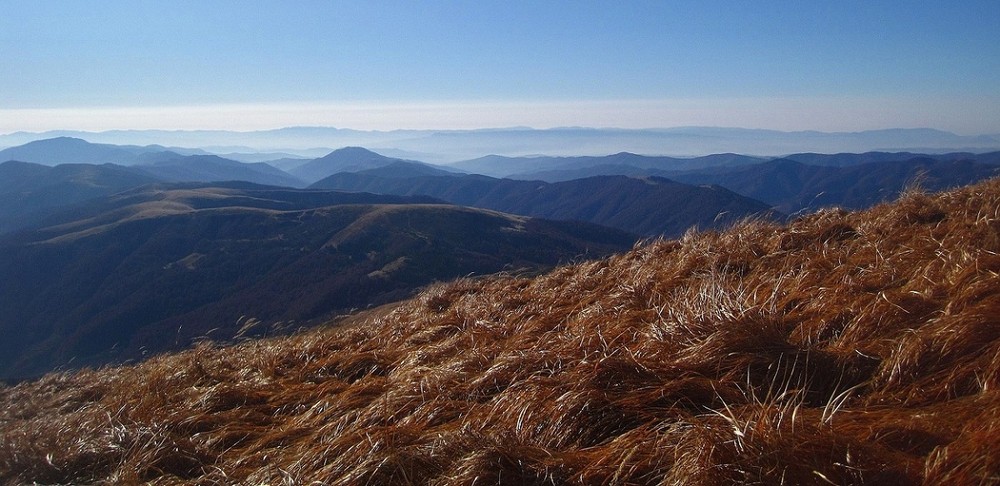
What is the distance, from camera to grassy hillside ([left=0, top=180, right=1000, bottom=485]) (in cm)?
261

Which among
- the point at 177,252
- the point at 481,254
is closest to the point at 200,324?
the point at 177,252

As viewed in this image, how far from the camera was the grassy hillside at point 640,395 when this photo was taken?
2.61 m

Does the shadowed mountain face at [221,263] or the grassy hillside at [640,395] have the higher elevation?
the grassy hillside at [640,395]

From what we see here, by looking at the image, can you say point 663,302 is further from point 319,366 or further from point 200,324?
point 200,324

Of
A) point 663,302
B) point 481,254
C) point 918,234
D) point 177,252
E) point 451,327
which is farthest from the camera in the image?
point 177,252

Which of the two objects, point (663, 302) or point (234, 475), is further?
point (663, 302)

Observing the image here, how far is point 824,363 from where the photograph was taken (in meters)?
3.50

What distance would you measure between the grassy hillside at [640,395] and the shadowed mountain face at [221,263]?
92646 mm

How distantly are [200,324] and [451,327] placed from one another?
114 meters

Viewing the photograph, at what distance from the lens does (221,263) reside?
462 ft

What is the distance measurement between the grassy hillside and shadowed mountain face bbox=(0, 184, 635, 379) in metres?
92.6

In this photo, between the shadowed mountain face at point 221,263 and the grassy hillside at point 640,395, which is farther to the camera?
the shadowed mountain face at point 221,263

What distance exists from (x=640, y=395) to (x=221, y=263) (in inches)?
6047

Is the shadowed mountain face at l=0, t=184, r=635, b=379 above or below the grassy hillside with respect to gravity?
below
